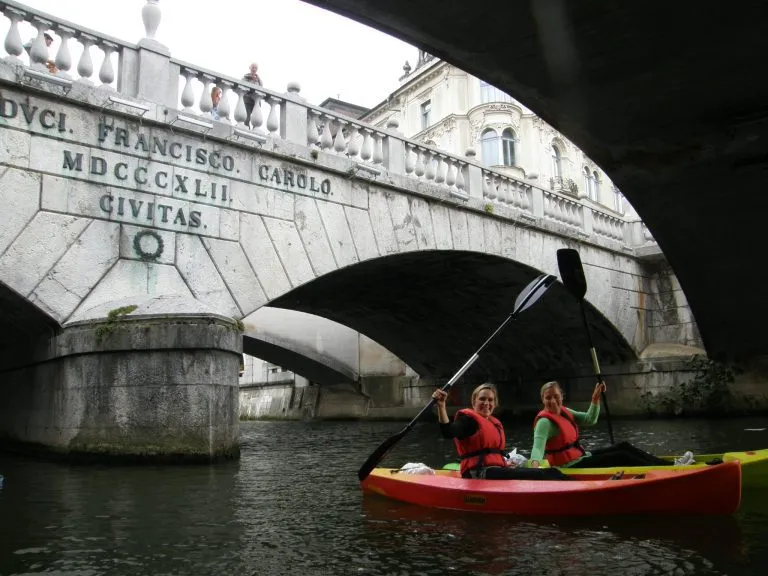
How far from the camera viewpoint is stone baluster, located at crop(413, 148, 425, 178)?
36.1ft

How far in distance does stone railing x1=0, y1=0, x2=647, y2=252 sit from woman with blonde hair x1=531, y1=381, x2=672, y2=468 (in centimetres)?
498

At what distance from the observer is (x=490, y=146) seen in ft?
97.3

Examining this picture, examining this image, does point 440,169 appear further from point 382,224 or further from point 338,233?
point 338,233

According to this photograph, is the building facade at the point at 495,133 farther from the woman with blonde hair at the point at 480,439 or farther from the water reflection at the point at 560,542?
the water reflection at the point at 560,542

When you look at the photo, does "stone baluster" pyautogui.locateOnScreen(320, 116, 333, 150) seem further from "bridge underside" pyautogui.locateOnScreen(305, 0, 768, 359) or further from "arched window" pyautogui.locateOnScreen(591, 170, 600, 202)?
"arched window" pyautogui.locateOnScreen(591, 170, 600, 202)

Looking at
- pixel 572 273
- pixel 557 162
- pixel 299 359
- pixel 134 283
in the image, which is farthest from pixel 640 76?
pixel 557 162

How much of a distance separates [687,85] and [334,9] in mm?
2415

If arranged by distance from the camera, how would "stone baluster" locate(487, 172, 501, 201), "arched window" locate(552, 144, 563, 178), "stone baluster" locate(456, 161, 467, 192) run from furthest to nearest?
"arched window" locate(552, 144, 563, 178) < "stone baluster" locate(487, 172, 501, 201) < "stone baluster" locate(456, 161, 467, 192)

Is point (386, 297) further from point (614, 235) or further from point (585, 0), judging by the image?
point (585, 0)

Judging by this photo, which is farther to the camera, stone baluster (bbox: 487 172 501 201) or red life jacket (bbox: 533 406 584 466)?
stone baluster (bbox: 487 172 501 201)

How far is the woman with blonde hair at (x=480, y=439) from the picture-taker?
5.16 m

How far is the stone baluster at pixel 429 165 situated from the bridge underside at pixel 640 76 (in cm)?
475

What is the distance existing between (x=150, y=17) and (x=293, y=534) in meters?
6.36

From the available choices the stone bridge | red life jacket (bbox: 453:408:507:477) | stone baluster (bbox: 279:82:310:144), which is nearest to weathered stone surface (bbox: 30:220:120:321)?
the stone bridge
